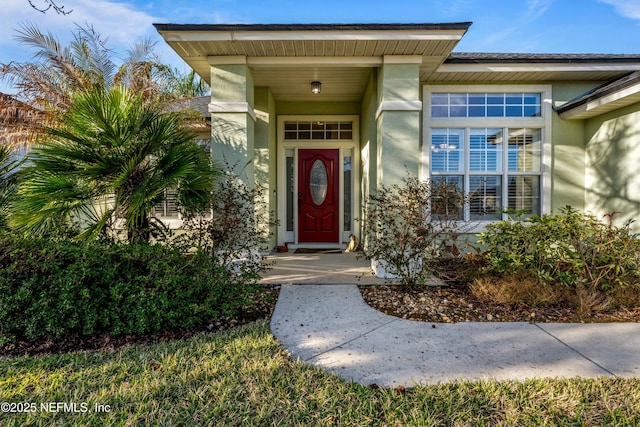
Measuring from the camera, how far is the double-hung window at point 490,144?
246 inches

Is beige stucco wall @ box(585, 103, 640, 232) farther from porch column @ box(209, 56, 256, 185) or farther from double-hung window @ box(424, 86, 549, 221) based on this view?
porch column @ box(209, 56, 256, 185)

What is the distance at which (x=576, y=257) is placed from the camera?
3990 millimetres

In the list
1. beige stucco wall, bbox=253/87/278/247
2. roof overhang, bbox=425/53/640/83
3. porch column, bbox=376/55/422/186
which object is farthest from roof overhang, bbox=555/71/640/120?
beige stucco wall, bbox=253/87/278/247

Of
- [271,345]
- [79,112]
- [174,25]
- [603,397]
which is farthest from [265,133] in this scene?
[603,397]

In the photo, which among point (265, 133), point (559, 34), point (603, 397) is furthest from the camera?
point (559, 34)

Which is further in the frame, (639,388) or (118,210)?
(118,210)

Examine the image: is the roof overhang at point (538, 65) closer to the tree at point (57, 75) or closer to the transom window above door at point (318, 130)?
the transom window above door at point (318, 130)

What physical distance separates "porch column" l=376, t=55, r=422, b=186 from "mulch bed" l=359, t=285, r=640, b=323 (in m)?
1.75

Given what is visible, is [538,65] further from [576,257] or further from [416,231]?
[416,231]

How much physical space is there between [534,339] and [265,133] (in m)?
5.49

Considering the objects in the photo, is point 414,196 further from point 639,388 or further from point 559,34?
point 559,34

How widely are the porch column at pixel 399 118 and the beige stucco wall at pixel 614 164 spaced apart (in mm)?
3460

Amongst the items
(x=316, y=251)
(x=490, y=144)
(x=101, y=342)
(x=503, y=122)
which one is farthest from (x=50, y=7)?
(x=503, y=122)

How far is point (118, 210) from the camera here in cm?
386
